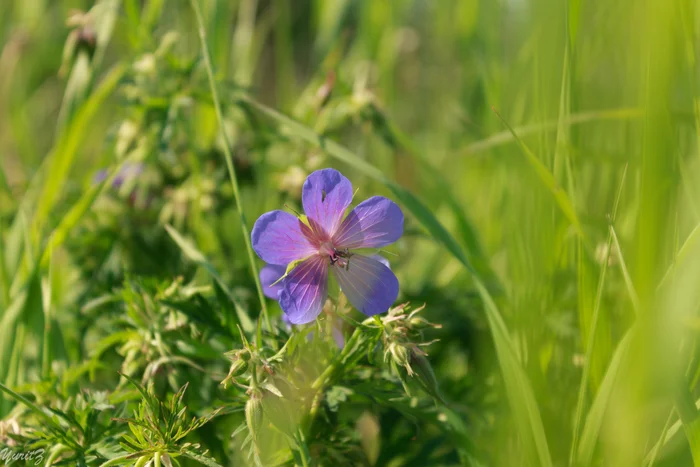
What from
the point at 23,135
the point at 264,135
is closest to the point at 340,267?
the point at 264,135

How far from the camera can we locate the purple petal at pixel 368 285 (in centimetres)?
97

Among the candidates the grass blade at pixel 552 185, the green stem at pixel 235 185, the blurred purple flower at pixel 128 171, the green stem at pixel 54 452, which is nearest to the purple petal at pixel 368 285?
the green stem at pixel 235 185

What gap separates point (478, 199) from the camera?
2.45 metres

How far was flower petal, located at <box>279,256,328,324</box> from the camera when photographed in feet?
3.11

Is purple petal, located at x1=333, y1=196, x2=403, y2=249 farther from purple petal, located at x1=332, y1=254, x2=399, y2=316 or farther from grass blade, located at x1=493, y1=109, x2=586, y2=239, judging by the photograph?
grass blade, located at x1=493, y1=109, x2=586, y2=239

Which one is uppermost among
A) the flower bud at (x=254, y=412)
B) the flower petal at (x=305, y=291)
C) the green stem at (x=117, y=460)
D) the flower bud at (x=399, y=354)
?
the flower petal at (x=305, y=291)

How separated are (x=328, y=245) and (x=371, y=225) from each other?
0.08 meters

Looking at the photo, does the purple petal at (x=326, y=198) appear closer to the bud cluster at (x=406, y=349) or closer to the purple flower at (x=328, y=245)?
the purple flower at (x=328, y=245)

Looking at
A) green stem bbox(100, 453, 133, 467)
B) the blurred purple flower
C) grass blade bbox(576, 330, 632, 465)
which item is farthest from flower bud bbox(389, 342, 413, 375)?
the blurred purple flower

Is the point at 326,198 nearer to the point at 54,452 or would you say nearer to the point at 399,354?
the point at 399,354

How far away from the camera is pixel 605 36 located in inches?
60.0

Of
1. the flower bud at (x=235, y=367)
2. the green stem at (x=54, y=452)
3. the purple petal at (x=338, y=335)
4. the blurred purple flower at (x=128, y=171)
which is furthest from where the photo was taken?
the blurred purple flower at (x=128, y=171)

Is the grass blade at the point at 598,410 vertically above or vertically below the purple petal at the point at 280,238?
below

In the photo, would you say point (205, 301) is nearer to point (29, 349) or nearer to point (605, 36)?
point (29, 349)
